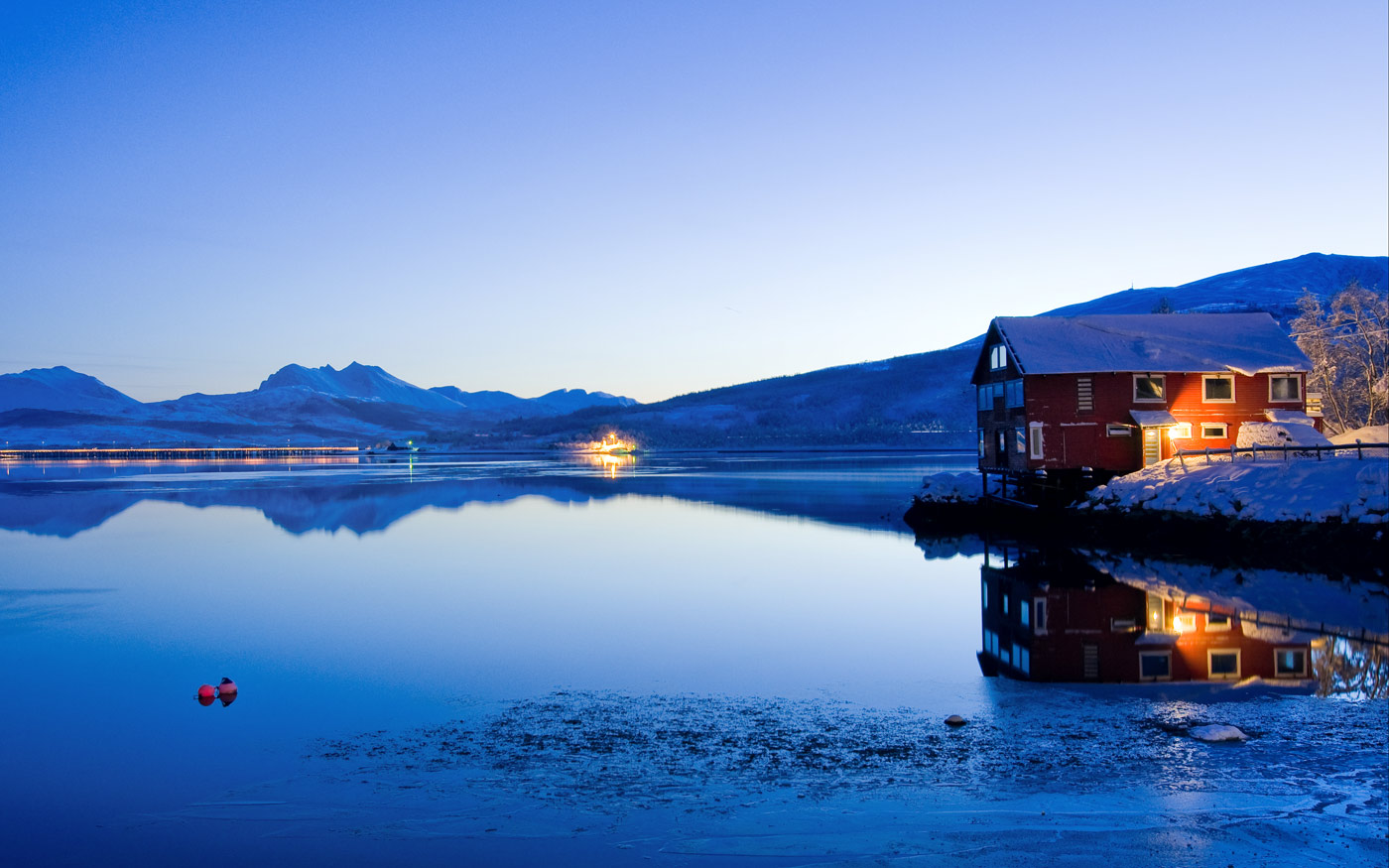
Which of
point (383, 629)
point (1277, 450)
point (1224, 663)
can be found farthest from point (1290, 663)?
point (1277, 450)

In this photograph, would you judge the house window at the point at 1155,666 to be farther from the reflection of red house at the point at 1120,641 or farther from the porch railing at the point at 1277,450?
the porch railing at the point at 1277,450

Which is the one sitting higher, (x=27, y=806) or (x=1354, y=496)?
(x=1354, y=496)

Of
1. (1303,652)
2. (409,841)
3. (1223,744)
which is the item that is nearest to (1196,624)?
(1303,652)

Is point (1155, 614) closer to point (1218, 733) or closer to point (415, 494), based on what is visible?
point (1218, 733)

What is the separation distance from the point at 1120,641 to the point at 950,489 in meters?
28.0

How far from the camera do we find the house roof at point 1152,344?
43125 mm

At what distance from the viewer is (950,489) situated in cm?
4594

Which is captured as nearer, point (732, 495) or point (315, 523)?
point (315, 523)

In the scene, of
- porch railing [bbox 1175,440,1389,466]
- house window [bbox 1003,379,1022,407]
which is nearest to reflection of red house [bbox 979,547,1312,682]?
porch railing [bbox 1175,440,1389,466]

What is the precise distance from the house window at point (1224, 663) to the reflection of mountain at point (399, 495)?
81.5 feet

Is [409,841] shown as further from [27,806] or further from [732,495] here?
[732,495]

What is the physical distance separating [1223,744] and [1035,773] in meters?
2.69

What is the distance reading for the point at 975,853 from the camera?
9172 mm

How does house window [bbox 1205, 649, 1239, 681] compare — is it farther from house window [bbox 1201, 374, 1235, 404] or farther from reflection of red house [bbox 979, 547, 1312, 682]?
house window [bbox 1201, 374, 1235, 404]
